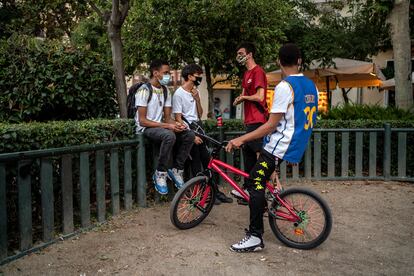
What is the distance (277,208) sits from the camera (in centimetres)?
451

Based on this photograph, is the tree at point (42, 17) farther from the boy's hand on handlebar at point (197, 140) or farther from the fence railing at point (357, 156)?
the boy's hand on handlebar at point (197, 140)

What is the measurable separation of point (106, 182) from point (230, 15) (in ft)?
21.6

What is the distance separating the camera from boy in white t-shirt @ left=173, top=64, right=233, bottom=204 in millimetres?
6004

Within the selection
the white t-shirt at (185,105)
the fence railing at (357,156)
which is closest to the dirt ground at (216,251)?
the white t-shirt at (185,105)

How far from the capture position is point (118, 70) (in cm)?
698

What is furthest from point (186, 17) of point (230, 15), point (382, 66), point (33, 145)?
point (382, 66)

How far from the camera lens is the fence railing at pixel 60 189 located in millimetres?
4117

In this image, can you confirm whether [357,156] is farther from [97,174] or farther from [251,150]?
[97,174]

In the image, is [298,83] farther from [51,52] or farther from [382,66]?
[382,66]

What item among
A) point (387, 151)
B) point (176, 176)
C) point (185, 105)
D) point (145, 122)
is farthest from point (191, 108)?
point (387, 151)

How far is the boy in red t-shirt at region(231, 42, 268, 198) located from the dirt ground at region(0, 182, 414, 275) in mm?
796

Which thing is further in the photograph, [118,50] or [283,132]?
[118,50]

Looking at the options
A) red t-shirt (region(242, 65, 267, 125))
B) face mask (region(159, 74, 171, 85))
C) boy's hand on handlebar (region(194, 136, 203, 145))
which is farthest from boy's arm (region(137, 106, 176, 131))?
red t-shirt (region(242, 65, 267, 125))

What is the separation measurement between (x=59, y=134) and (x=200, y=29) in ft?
23.2
